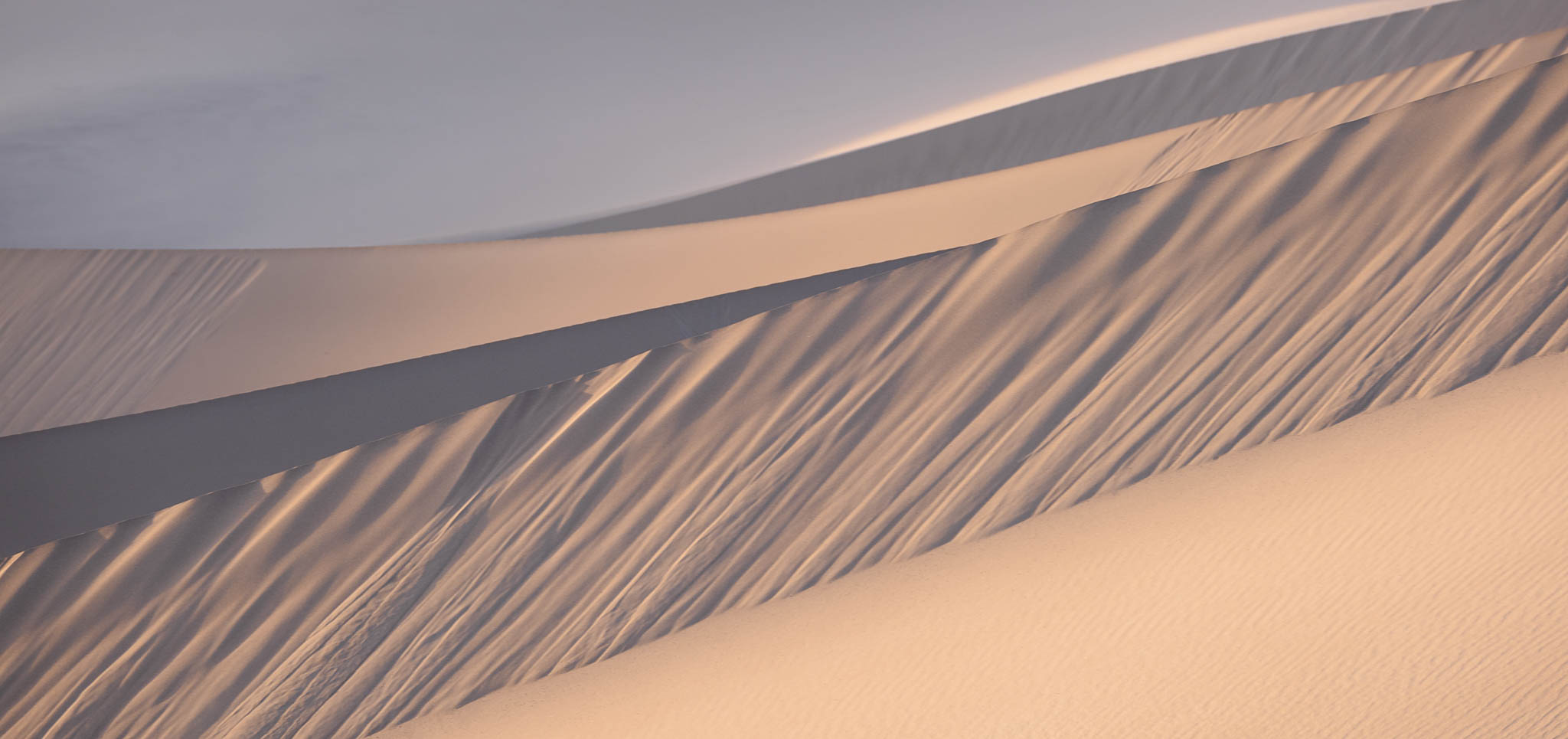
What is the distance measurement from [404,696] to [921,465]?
1090 millimetres

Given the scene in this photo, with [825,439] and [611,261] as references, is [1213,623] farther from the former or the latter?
[611,261]

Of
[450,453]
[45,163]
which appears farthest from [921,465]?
[45,163]

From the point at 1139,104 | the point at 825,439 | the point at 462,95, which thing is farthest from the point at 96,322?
the point at 1139,104

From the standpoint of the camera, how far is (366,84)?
200cm

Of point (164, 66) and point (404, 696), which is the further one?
point (164, 66)

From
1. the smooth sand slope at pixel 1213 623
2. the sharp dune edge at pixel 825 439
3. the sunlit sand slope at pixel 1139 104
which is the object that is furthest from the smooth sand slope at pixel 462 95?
the smooth sand slope at pixel 1213 623

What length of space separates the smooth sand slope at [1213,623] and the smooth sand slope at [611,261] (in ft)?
2.02

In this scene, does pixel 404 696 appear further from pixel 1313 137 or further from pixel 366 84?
pixel 1313 137

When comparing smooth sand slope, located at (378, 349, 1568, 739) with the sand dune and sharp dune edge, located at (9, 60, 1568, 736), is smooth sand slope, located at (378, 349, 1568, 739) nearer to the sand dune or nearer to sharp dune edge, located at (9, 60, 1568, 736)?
sharp dune edge, located at (9, 60, 1568, 736)

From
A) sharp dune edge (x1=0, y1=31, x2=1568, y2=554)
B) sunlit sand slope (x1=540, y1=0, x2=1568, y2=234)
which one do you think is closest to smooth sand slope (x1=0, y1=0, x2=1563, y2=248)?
sunlit sand slope (x1=540, y1=0, x2=1568, y2=234)

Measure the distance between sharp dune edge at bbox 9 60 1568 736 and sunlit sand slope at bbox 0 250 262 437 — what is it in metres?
0.25

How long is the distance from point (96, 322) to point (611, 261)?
0.89m

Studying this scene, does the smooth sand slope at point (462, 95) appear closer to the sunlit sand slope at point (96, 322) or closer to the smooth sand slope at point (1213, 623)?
the sunlit sand slope at point (96, 322)

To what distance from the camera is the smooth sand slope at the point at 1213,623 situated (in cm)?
172
